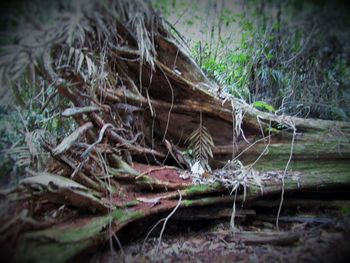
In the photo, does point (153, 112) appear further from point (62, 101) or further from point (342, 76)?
point (342, 76)

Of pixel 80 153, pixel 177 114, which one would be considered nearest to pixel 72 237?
pixel 80 153

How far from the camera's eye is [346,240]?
169 cm

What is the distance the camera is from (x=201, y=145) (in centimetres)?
315

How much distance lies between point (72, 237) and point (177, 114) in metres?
2.05

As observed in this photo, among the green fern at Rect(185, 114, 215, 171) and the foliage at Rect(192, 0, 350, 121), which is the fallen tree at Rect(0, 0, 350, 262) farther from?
the foliage at Rect(192, 0, 350, 121)

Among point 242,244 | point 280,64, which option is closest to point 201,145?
point 242,244

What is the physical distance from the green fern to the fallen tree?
0.05ft

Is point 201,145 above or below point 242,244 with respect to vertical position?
above

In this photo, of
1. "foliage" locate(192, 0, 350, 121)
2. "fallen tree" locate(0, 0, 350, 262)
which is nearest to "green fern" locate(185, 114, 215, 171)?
"fallen tree" locate(0, 0, 350, 262)

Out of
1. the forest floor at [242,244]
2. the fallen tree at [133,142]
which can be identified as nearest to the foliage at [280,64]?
the fallen tree at [133,142]

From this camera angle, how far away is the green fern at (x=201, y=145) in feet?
10.2

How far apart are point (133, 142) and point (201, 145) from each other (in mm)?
918

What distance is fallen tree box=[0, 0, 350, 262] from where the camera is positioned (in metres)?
1.71

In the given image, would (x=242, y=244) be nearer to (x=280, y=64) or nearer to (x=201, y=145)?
(x=201, y=145)
